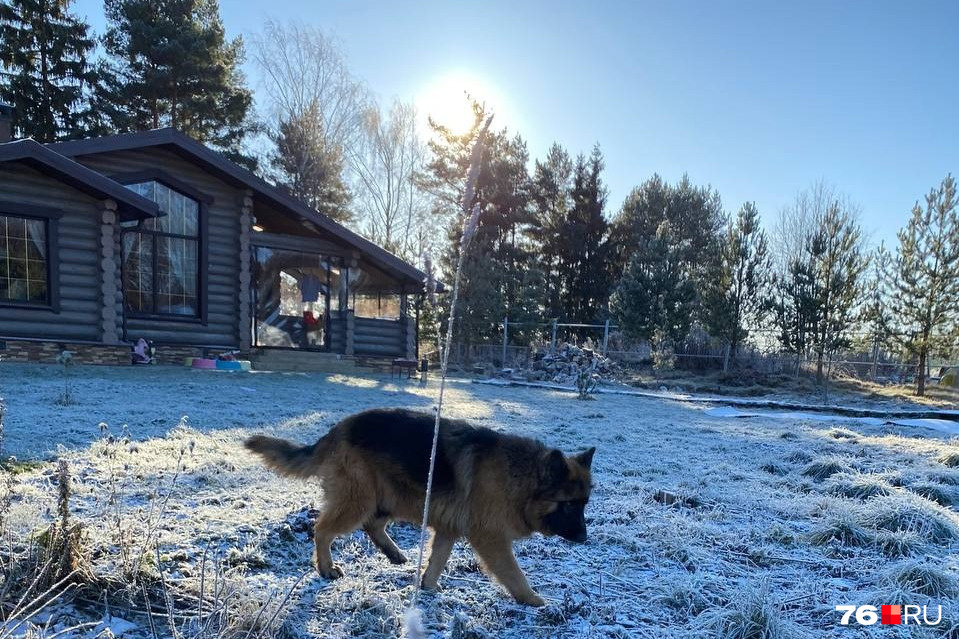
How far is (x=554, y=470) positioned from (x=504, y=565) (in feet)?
2.08

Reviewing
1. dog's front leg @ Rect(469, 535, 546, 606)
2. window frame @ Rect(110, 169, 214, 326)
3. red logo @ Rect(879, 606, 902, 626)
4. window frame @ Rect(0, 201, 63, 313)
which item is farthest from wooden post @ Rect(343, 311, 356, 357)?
red logo @ Rect(879, 606, 902, 626)

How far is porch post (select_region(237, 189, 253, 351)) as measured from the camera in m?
15.4

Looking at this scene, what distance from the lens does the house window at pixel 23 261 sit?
11812 mm

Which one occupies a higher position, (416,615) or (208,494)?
(416,615)

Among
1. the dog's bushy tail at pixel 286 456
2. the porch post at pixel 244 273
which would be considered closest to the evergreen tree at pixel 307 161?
the porch post at pixel 244 273

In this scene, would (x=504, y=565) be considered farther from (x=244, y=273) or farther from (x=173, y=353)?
(x=244, y=273)

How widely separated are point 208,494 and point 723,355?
2508 cm

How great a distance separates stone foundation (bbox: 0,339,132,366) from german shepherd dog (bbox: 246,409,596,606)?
1157 cm

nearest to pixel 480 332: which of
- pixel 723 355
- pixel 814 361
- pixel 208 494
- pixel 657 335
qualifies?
pixel 657 335

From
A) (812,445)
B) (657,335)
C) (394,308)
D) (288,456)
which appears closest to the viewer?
(288,456)

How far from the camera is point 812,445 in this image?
8164 millimetres

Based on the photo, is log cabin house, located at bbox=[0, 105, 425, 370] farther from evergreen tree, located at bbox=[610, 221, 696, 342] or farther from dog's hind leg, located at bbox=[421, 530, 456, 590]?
dog's hind leg, located at bbox=[421, 530, 456, 590]

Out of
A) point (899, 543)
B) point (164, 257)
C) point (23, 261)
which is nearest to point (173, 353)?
point (164, 257)

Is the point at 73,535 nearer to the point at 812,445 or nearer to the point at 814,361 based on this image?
the point at 812,445
